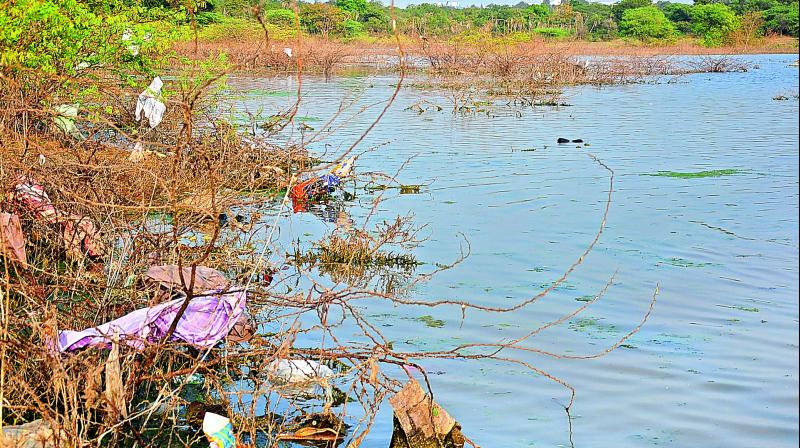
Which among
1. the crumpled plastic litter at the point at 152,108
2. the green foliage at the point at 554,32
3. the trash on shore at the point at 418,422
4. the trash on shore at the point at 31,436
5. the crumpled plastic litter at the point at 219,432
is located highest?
the crumpled plastic litter at the point at 152,108

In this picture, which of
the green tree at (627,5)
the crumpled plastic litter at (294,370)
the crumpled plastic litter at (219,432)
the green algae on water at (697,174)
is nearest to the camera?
the crumpled plastic litter at (219,432)

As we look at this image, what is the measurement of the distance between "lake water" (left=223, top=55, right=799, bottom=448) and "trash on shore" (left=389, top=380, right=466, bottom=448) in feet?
1.08

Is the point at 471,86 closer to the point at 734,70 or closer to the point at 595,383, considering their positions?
the point at 734,70

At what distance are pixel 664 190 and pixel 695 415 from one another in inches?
278

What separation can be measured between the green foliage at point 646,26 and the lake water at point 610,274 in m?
45.7

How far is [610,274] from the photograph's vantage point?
7.54 metres

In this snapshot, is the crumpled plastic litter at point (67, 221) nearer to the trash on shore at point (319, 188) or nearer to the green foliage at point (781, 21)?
the trash on shore at point (319, 188)

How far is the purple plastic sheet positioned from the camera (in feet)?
13.2

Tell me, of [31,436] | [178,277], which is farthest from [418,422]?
[31,436]

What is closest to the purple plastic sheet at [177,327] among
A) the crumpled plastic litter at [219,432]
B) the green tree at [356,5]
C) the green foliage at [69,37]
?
the crumpled plastic litter at [219,432]

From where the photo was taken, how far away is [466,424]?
477cm

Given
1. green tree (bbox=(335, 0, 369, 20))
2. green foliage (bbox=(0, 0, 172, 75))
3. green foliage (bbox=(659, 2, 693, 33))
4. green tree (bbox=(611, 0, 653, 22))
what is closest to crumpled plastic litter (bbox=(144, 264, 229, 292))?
green foliage (bbox=(0, 0, 172, 75))

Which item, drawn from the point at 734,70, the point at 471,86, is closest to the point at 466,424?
the point at 471,86

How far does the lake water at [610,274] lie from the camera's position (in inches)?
193
